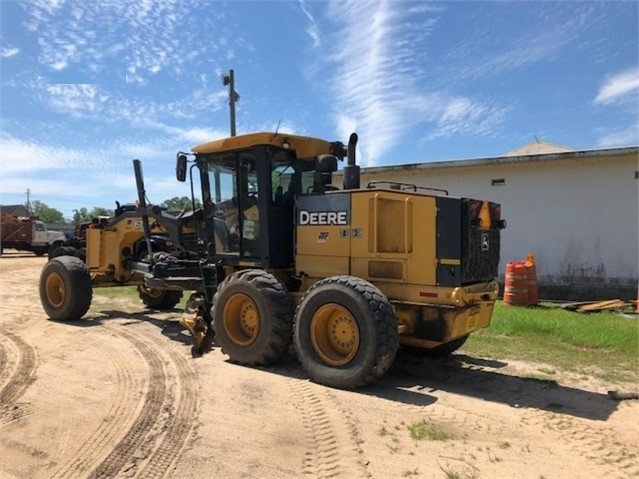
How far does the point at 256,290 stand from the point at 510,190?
9614 millimetres

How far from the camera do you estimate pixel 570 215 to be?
13305 millimetres

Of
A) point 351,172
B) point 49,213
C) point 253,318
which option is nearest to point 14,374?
point 253,318

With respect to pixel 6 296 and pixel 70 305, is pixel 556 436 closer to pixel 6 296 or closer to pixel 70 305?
pixel 70 305

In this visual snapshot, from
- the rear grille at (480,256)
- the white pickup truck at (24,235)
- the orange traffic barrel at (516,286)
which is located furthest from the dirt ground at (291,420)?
the white pickup truck at (24,235)

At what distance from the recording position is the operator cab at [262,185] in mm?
7082

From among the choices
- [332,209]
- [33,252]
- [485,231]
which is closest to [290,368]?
[332,209]

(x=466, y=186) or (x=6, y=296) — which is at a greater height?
(x=466, y=186)

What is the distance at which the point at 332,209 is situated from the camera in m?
6.49

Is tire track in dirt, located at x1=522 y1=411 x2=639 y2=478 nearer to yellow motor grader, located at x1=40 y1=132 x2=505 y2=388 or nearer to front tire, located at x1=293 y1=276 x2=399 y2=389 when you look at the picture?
yellow motor grader, located at x1=40 y1=132 x2=505 y2=388

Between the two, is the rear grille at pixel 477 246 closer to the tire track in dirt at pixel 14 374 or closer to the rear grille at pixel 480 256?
the rear grille at pixel 480 256

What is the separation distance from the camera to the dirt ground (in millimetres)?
3855

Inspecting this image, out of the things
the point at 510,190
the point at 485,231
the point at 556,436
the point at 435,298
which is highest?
the point at 510,190

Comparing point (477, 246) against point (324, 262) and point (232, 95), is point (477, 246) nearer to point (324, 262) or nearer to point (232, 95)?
point (324, 262)

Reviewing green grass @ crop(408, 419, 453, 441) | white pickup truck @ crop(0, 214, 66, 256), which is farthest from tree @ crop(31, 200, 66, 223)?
green grass @ crop(408, 419, 453, 441)
